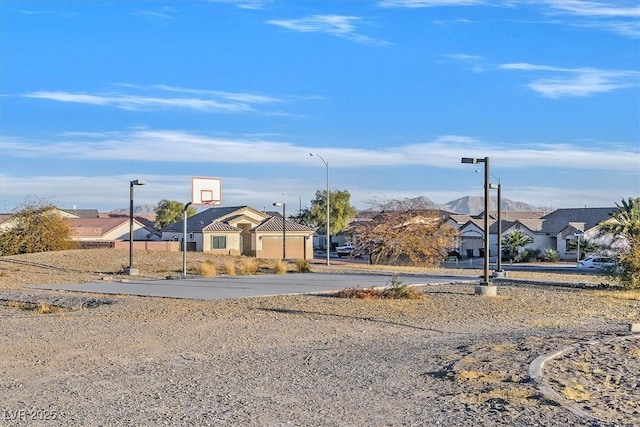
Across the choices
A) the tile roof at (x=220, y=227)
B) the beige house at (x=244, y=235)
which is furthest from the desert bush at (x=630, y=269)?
the tile roof at (x=220, y=227)

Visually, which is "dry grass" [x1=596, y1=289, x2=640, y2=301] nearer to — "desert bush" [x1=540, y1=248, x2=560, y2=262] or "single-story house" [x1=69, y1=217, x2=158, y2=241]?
"desert bush" [x1=540, y1=248, x2=560, y2=262]

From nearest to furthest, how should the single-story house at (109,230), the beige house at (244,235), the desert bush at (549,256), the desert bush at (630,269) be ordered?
the desert bush at (630,269), the beige house at (244,235), the desert bush at (549,256), the single-story house at (109,230)

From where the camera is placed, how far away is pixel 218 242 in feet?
237

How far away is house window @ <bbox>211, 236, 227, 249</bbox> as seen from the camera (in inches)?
2825

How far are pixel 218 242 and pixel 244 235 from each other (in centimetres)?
417

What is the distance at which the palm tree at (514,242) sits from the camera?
75.7 metres

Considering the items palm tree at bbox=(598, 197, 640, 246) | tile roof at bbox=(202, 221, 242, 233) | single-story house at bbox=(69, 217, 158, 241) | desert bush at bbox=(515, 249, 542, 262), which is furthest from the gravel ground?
single-story house at bbox=(69, 217, 158, 241)

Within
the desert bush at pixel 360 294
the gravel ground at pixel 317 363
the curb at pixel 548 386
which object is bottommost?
the gravel ground at pixel 317 363

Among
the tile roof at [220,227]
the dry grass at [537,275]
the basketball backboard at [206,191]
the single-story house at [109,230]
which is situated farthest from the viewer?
the single-story house at [109,230]

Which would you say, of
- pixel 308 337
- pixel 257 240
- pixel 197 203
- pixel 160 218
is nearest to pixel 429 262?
pixel 257 240

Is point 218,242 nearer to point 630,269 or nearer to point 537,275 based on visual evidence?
point 537,275

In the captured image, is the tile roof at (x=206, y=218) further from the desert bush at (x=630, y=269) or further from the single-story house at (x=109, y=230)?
the desert bush at (x=630, y=269)

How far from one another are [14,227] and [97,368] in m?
48.4

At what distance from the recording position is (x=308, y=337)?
15.6 meters
